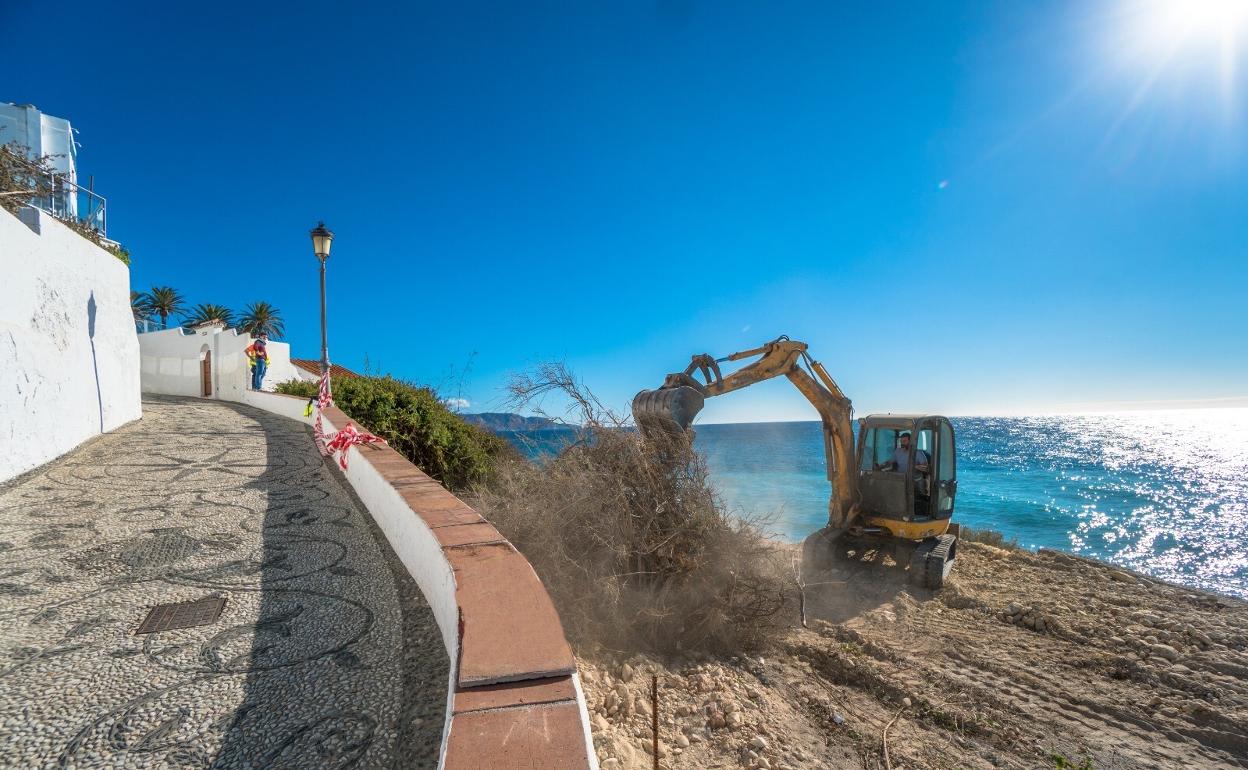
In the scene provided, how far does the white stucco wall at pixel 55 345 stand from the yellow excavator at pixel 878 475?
825cm

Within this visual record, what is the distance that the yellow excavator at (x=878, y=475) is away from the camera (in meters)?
8.49

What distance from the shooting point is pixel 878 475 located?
898cm

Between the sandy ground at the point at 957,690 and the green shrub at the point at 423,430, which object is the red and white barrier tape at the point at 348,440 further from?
the sandy ground at the point at 957,690

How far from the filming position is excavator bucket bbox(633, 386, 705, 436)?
226 inches

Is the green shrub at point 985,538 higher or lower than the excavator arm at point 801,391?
lower

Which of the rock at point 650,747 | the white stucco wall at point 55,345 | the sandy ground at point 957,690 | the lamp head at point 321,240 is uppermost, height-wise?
the lamp head at point 321,240

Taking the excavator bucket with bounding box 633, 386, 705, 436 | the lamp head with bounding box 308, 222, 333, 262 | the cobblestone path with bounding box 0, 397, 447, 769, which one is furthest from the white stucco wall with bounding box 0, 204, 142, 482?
the excavator bucket with bounding box 633, 386, 705, 436

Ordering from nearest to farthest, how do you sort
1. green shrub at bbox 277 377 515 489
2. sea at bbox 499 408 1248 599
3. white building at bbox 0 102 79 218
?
green shrub at bbox 277 377 515 489, sea at bbox 499 408 1248 599, white building at bbox 0 102 79 218

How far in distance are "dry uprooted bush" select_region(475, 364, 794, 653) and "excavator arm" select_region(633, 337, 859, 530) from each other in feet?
2.63

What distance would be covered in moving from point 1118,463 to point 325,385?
Result: 63084mm

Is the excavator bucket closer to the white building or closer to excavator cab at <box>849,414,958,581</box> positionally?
excavator cab at <box>849,414,958,581</box>

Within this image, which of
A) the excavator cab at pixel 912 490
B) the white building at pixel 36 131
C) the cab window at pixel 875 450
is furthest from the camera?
the white building at pixel 36 131

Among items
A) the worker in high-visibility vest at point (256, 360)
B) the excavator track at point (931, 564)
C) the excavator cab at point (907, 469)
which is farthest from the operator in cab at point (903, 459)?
the worker in high-visibility vest at point (256, 360)

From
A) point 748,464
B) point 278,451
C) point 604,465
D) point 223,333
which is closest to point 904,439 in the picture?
point 604,465
